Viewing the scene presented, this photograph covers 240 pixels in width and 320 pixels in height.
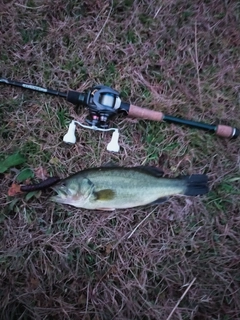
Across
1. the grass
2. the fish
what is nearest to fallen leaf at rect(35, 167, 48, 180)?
the grass

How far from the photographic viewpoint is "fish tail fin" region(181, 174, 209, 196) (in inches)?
117

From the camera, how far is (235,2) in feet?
10.8

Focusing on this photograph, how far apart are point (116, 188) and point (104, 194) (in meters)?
0.09

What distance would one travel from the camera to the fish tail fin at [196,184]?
2961 mm

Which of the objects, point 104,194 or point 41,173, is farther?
point 41,173

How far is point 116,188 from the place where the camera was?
2.87m

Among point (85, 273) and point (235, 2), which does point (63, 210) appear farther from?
point (235, 2)

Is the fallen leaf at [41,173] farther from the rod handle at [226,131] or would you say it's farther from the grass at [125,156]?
the rod handle at [226,131]

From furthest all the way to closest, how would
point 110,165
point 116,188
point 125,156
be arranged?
point 125,156 → point 110,165 → point 116,188

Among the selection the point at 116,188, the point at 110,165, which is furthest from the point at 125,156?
the point at 116,188

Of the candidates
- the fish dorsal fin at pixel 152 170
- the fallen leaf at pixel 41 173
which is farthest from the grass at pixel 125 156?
the fish dorsal fin at pixel 152 170

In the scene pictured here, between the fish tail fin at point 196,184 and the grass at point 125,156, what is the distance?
0.28ft

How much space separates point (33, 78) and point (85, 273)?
1528 mm

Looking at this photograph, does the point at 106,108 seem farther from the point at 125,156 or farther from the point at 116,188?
the point at 116,188
